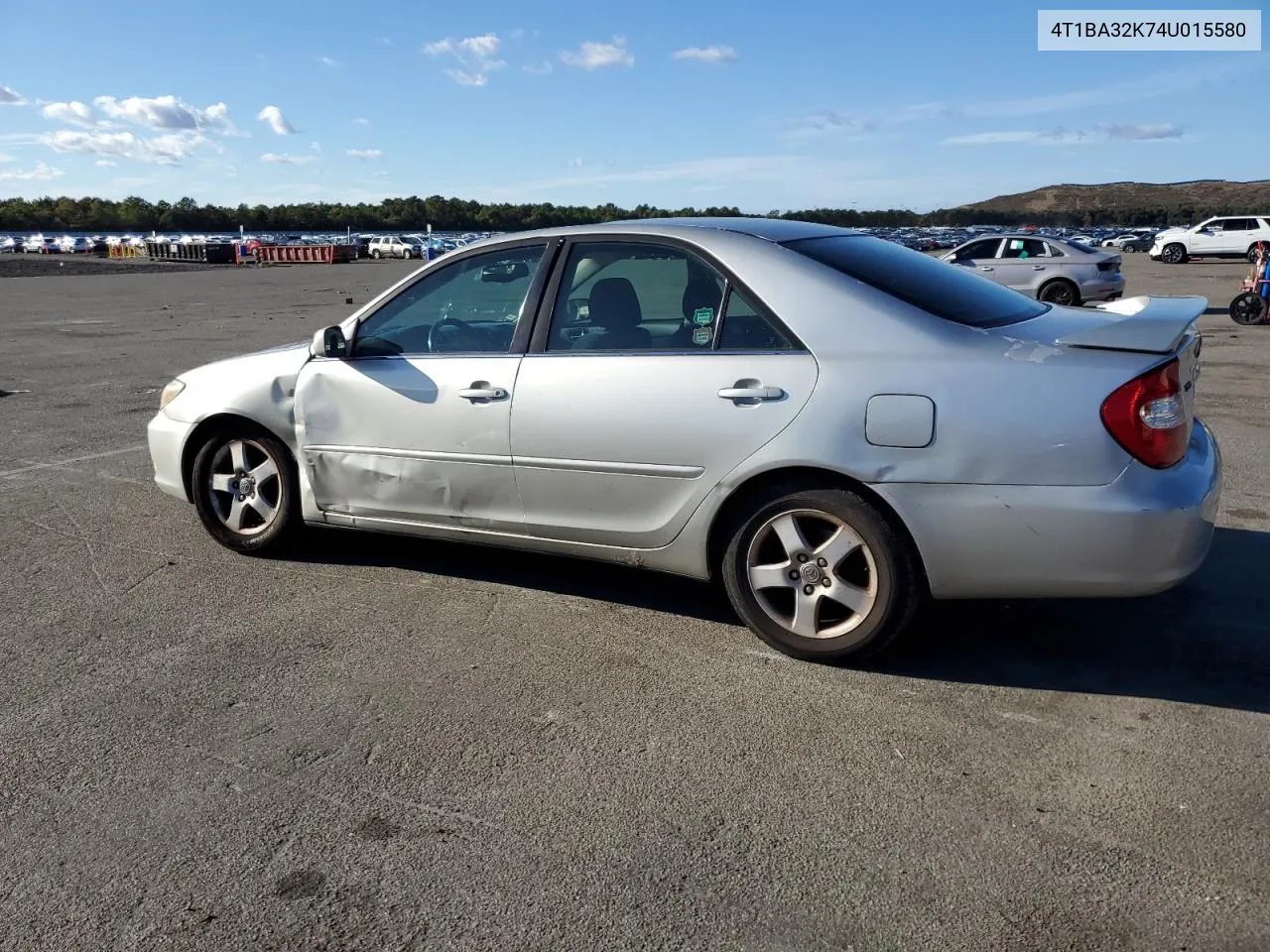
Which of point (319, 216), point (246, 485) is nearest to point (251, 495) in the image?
point (246, 485)

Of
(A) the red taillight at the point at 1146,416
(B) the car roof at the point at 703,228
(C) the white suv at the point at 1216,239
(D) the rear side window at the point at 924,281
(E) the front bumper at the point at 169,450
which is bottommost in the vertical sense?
(E) the front bumper at the point at 169,450

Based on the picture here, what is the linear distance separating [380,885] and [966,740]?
1.83m

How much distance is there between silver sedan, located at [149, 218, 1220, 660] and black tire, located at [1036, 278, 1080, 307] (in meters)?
14.4

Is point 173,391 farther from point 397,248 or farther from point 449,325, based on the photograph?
point 397,248

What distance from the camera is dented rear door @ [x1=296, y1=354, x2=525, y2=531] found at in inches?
173

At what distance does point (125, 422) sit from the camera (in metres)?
8.93

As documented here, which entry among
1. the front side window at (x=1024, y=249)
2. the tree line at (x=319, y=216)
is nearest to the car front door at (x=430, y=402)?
the front side window at (x=1024, y=249)

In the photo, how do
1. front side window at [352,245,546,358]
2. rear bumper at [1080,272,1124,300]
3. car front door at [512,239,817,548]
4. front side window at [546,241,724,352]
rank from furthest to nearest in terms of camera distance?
1. rear bumper at [1080,272,1124,300]
2. front side window at [352,245,546,358]
3. front side window at [546,241,724,352]
4. car front door at [512,239,817,548]

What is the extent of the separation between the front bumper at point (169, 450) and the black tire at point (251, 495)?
0.10m

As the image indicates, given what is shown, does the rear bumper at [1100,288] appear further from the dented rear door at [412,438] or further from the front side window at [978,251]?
the dented rear door at [412,438]

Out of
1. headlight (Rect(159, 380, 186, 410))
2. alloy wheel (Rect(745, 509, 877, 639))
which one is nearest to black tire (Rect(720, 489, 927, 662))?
alloy wheel (Rect(745, 509, 877, 639))

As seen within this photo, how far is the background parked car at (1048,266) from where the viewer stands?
17734 mm

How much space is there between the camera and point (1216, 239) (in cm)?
3891

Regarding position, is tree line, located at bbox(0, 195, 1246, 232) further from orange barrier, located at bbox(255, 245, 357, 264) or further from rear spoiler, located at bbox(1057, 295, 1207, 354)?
rear spoiler, located at bbox(1057, 295, 1207, 354)
